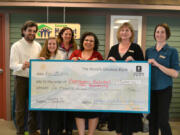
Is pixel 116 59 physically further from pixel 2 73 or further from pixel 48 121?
pixel 2 73

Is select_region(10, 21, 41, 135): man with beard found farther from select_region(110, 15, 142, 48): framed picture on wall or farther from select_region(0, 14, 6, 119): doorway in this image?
select_region(110, 15, 142, 48): framed picture on wall

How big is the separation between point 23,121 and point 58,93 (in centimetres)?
99

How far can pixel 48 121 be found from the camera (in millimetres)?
2475

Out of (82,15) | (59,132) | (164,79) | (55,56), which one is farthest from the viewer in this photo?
(82,15)

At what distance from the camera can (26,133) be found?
3.11 m

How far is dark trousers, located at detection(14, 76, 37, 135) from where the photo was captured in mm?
2832

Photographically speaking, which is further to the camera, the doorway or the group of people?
the doorway

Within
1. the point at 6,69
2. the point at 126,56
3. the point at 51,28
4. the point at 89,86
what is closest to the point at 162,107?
the point at 126,56

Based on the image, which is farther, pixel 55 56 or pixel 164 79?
pixel 55 56

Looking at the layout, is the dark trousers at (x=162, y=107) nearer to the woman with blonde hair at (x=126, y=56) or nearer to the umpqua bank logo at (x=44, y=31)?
the woman with blonde hair at (x=126, y=56)

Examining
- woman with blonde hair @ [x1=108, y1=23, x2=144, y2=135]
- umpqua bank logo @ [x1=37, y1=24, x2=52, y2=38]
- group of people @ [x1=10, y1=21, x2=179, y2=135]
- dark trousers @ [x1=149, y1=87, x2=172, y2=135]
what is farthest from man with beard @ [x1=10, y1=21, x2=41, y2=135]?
dark trousers @ [x1=149, y1=87, x2=172, y2=135]

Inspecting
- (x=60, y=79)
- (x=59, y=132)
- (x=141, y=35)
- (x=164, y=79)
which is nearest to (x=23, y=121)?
(x=59, y=132)

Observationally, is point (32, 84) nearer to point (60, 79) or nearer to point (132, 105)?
point (60, 79)

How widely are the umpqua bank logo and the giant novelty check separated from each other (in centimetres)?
129
